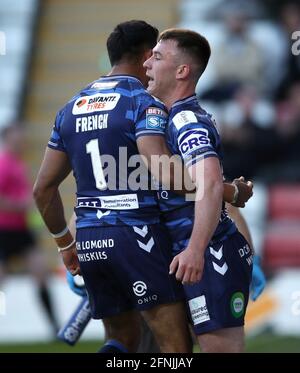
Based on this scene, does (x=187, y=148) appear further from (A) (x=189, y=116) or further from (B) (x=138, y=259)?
(B) (x=138, y=259)

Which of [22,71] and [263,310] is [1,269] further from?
[22,71]

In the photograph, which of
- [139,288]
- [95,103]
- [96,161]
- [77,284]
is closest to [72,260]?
[77,284]

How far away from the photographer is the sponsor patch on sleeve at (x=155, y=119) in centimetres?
664

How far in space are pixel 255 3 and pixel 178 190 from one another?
10.3 m

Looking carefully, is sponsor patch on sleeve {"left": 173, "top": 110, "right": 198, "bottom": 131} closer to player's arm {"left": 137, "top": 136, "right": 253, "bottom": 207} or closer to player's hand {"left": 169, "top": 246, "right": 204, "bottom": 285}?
player's arm {"left": 137, "top": 136, "right": 253, "bottom": 207}

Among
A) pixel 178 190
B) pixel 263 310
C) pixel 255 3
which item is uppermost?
pixel 178 190

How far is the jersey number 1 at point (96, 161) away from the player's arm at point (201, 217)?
0.59 meters

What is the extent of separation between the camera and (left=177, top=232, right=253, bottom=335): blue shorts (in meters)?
6.67

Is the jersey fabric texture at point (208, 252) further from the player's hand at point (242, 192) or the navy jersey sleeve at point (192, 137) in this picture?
the player's hand at point (242, 192)

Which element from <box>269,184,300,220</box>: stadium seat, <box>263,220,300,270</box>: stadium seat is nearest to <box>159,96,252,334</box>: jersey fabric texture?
<box>263,220,300,270</box>: stadium seat

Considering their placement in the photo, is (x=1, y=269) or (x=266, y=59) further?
(x=266, y=59)

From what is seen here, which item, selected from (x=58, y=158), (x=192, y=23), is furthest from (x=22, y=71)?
(x=58, y=158)

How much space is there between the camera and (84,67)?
17531 millimetres

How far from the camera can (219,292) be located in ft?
22.0
